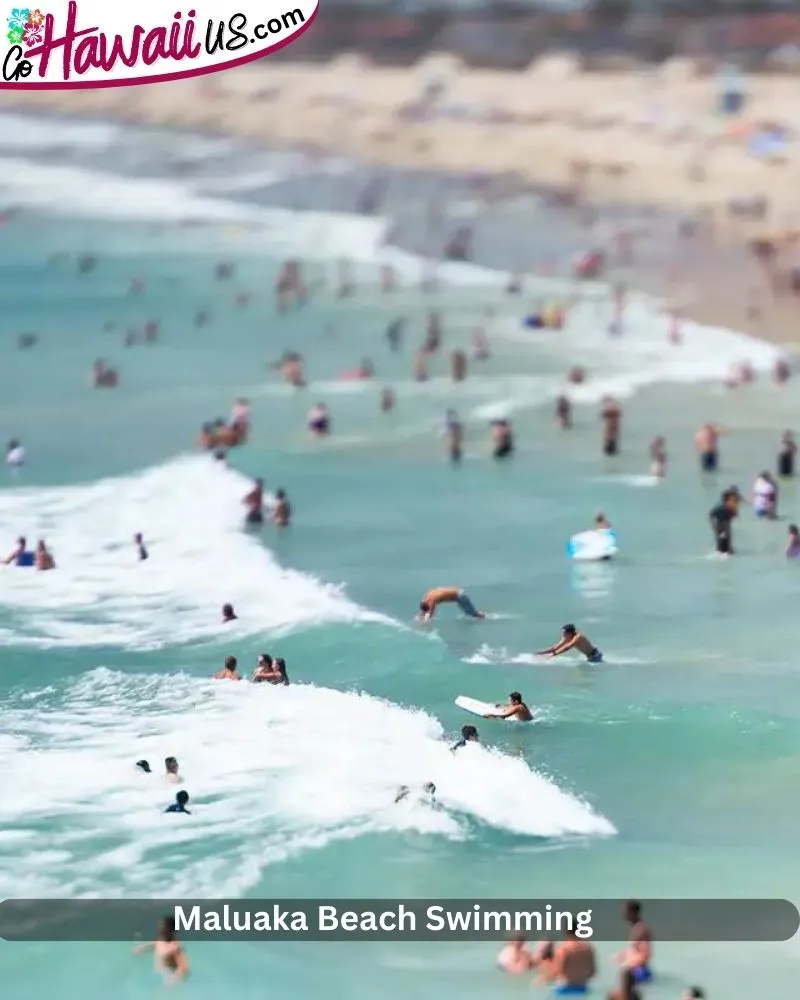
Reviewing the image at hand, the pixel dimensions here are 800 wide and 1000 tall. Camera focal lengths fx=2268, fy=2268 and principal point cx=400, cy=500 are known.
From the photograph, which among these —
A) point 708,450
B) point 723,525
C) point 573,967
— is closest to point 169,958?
point 573,967

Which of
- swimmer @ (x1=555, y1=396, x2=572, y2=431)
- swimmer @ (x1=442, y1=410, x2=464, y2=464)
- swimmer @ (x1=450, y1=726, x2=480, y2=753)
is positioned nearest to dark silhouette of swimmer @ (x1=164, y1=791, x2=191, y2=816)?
swimmer @ (x1=450, y1=726, x2=480, y2=753)

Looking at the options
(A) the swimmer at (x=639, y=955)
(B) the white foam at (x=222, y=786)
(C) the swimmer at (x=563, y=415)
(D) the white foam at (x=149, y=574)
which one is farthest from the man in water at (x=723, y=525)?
(A) the swimmer at (x=639, y=955)

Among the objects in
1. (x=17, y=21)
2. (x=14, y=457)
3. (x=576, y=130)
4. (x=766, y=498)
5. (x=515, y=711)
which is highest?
(x=17, y=21)

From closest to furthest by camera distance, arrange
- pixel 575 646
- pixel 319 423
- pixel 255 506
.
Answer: pixel 575 646 → pixel 255 506 → pixel 319 423

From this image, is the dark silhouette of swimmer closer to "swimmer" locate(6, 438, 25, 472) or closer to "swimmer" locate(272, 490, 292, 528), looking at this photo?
"swimmer" locate(272, 490, 292, 528)

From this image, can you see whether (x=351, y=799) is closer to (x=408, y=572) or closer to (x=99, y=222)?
(x=408, y=572)

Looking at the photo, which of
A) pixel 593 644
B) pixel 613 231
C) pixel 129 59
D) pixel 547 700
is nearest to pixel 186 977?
pixel 547 700

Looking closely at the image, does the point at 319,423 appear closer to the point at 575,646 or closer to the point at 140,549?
the point at 140,549
